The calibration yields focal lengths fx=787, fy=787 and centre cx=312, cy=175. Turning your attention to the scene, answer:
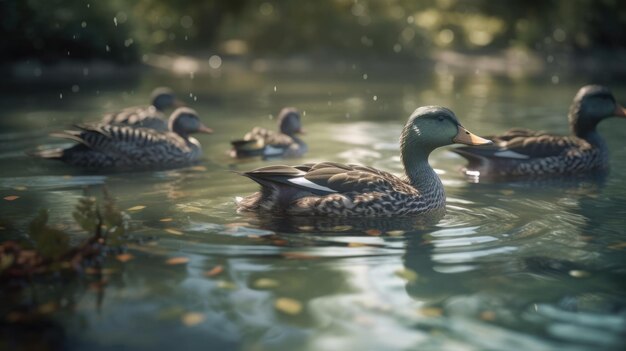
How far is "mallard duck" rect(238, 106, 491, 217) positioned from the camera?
738 cm

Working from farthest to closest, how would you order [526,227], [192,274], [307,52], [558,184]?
[307,52], [558,184], [526,227], [192,274]

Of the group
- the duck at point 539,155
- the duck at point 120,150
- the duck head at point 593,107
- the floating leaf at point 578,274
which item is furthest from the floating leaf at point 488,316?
the duck at point 120,150

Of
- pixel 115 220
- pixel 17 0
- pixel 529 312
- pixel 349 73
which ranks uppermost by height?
pixel 17 0

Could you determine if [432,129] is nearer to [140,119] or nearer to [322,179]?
[322,179]

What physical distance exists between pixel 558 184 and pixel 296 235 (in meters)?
4.27

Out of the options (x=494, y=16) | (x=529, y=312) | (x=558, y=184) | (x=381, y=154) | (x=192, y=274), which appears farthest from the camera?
(x=494, y=16)

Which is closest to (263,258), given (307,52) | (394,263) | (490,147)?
(394,263)

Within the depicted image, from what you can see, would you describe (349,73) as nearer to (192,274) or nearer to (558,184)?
(558,184)

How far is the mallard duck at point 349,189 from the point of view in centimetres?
738

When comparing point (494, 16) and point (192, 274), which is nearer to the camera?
point (192, 274)

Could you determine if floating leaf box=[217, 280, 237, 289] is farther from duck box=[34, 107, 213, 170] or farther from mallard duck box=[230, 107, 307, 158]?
mallard duck box=[230, 107, 307, 158]

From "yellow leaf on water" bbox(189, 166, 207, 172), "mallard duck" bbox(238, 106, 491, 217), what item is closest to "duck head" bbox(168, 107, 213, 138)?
"yellow leaf on water" bbox(189, 166, 207, 172)

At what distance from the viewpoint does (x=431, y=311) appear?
522cm

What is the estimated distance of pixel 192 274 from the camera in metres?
5.90
